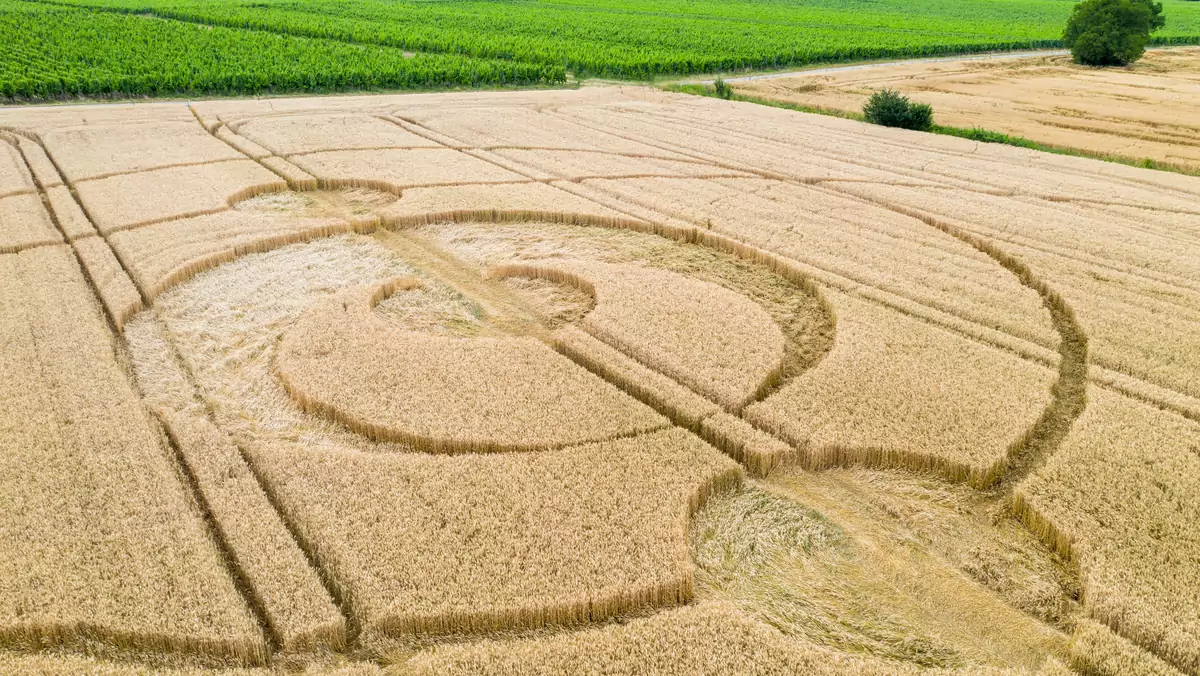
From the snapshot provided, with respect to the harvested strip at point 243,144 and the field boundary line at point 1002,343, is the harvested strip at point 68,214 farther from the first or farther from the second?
the field boundary line at point 1002,343

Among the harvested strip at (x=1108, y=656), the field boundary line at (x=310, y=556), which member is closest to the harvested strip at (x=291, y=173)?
the field boundary line at (x=310, y=556)

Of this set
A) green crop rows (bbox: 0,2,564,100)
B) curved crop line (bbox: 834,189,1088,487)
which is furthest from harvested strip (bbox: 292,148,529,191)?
green crop rows (bbox: 0,2,564,100)

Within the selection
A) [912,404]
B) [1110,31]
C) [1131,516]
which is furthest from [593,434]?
[1110,31]

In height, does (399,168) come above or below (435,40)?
below

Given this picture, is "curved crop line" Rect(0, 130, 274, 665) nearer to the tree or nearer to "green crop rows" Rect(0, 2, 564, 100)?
"green crop rows" Rect(0, 2, 564, 100)

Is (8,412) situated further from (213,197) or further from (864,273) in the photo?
(864,273)

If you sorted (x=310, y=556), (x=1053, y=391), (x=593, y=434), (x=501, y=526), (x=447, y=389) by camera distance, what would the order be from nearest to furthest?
(x=310, y=556) → (x=501, y=526) → (x=593, y=434) → (x=447, y=389) → (x=1053, y=391)

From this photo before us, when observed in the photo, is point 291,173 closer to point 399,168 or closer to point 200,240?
point 399,168
